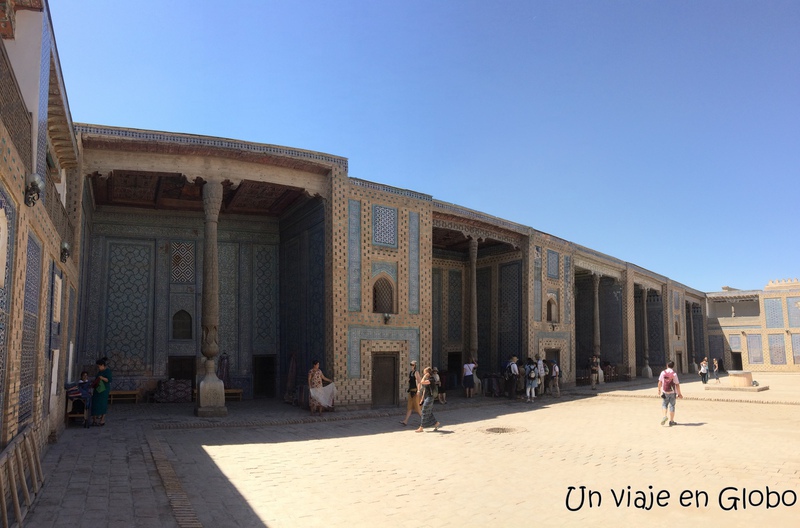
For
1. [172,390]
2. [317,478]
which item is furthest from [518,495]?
[172,390]

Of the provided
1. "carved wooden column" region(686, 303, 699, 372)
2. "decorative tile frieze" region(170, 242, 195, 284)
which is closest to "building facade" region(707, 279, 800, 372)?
"carved wooden column" region(686, 303, 699, 372)

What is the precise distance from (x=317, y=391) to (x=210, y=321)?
3118 mm

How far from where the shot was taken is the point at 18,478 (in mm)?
6113

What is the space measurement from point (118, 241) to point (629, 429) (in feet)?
48.8

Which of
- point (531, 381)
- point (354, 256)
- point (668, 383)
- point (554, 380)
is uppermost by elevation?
point (354, 256)

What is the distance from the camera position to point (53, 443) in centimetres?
994

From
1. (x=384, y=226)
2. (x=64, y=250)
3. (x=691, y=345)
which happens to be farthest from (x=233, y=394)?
(x=691, y=345)

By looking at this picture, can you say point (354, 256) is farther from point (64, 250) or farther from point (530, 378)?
point (64, 250)

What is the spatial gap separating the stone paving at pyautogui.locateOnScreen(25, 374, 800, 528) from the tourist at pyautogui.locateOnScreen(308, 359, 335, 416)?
1.94ft

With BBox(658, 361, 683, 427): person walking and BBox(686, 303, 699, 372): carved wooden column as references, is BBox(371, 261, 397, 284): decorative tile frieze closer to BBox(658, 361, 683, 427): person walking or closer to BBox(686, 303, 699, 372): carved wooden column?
BBox(658, 361, 683, 427): person walking

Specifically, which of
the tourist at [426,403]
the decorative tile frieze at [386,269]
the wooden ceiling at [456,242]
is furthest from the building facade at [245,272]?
the tourist at [426,403]

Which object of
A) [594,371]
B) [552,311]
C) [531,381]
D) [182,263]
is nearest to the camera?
[182,263]

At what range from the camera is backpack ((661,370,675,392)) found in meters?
13.0

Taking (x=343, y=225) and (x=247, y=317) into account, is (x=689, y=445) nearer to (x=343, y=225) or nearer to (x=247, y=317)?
(x=343, y=225)
